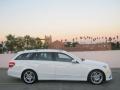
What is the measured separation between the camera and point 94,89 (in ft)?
37.8

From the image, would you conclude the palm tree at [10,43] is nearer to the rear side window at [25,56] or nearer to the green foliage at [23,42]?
the green foliage at [23,42]

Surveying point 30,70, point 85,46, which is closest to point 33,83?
point 30,70

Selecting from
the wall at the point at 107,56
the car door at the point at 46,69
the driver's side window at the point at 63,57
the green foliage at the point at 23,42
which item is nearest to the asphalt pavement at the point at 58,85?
the car door at the point at 46,69

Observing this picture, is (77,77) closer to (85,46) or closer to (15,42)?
(85,46)

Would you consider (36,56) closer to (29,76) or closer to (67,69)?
(29,76)

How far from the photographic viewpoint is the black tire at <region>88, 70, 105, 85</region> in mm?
12789

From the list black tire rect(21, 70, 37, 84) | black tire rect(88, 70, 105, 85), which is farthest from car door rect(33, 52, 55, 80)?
black tire rect(88, 70, 105, 85)

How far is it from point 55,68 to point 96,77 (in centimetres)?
178

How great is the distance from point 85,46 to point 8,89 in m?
31.7

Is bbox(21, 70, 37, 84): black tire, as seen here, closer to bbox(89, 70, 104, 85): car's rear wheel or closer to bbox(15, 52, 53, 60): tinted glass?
bbox(15, 52, 53, 60): tinted glass

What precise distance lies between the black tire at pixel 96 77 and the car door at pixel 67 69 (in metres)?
0.50

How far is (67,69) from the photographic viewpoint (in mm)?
12961

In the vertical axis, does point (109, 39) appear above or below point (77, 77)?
above

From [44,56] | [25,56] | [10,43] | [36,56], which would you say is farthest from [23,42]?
[44,56]
